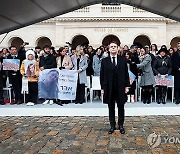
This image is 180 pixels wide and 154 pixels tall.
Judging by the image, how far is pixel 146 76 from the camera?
10250 mm

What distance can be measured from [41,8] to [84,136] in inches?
113

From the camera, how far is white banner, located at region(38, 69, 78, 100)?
1036cm

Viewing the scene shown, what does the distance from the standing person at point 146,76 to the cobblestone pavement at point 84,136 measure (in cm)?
170

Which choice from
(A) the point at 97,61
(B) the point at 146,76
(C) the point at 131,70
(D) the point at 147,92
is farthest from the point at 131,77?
(A) the point at 97,61

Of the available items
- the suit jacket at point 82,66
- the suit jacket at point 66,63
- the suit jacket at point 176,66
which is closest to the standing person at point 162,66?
the suit jacket at point 176,66

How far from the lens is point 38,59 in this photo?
10.9m

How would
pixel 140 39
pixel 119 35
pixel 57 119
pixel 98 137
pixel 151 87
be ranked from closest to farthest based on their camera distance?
pixel 98 137
pixel 57 119
pixel 151 87
pixel 119 35
pixel 140 39

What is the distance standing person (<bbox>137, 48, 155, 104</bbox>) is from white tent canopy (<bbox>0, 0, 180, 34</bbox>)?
10.9 feet

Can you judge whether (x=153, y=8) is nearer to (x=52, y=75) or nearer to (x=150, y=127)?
(x=150, y=127)

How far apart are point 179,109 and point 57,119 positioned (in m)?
3.72

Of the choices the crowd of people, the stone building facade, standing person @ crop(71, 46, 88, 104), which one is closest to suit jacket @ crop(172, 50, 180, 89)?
the crowd of people

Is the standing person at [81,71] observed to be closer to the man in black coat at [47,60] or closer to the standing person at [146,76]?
the man in black coat at [47,60]

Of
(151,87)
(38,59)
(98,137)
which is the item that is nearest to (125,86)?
(98,137)

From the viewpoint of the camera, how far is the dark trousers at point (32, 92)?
10.3 meters
